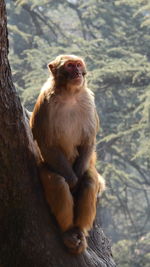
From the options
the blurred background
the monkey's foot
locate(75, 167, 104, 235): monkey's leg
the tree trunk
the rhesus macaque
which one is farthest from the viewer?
the blurred background

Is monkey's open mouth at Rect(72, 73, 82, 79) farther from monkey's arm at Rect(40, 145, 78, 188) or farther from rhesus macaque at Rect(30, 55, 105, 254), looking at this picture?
monkey's arm at Rect(40, 145, 78, 188)

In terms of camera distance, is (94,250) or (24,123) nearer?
(24,123)

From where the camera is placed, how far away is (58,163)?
14.5 ft

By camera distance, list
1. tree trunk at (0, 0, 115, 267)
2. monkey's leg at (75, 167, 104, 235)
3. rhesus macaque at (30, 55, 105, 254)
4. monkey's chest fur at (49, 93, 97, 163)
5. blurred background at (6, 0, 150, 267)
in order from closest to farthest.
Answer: tree trunk at (0, 0, 115, 267)
rhesus macaque at (30, 55, 105, 254)
monkey's leg at (75, 167, 104, 235)
monkey's chest fur at (49, 93, 97, 163)
blurred background at (6, 0, 150, 267)

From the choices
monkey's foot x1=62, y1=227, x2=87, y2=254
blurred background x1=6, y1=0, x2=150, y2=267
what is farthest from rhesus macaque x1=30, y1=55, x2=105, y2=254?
blurred background x1=6, y1=0, x2=150, y2=267

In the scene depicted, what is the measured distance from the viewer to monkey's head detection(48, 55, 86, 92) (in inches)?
179

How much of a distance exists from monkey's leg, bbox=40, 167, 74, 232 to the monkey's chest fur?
0.33m

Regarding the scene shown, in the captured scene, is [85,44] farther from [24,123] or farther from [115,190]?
[24,123]

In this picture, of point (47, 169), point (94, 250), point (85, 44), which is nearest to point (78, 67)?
point (47, 169)

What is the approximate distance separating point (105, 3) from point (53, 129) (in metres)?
16.1

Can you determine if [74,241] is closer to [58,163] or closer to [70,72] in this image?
[58,163]

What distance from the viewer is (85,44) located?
1836 cm

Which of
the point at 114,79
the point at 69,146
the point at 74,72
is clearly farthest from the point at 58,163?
the point at 114,79

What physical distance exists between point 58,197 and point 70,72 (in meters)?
1.03
